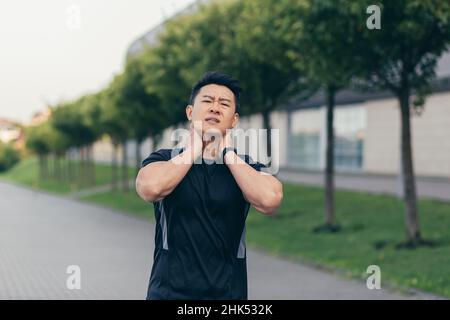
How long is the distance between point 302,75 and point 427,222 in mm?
4948

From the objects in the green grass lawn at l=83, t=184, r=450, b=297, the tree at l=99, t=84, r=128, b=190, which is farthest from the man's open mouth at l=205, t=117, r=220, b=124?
the tree at l=99, t=84, r=128, b=190

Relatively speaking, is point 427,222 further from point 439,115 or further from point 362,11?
point 439,115

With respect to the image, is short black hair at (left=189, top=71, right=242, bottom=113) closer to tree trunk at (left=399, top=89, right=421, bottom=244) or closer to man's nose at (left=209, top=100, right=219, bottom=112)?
man's nose at (left=209, top=100, right=219, bottom=112)

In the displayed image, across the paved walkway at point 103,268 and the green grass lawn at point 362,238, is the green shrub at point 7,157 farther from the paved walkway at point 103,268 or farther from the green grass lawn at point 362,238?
the paved walkway at point 103,268

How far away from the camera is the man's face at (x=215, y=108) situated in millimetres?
2824

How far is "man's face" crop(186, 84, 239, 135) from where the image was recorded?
2824 millimetres

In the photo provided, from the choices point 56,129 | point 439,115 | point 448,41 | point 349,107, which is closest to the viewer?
point 448,41

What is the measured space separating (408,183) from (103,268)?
5.11m

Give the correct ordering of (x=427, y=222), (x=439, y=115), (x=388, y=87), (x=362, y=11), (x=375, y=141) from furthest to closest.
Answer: (x=375, y=141), (x=439, y=115), (x=427, y=222), (x=388, y=87), (x=362, y=11)

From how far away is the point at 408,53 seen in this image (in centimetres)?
1229

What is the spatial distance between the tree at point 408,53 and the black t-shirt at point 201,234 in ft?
27.9

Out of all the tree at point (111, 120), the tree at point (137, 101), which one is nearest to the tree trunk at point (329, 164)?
the tree at point (137, 101)
